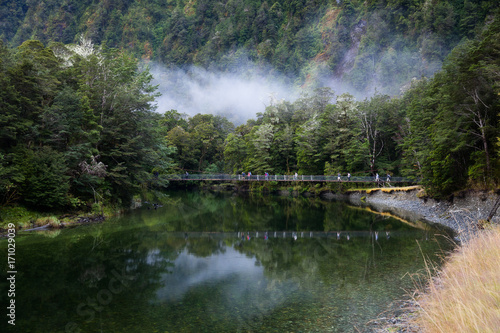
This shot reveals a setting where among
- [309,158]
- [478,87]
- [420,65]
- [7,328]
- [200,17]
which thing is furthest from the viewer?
[200,17]

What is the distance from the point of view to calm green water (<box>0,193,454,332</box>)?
20.6 ft

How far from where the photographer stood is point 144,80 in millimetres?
24234

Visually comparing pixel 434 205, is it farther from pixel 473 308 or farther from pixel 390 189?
pixel 473 308

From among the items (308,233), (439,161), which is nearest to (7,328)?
(308,233)

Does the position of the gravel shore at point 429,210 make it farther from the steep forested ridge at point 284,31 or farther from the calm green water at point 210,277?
the steep forested ridge at point 284,31

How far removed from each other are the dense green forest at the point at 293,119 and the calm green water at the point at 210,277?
4417 mm

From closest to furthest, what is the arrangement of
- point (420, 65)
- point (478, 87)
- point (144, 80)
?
point (478, 87)
point (144, 80)
point (420, 65)

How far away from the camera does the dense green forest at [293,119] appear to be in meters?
15.2

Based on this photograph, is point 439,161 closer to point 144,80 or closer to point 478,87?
point 478,87

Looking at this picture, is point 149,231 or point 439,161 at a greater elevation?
point 439,161

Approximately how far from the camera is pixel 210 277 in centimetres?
911

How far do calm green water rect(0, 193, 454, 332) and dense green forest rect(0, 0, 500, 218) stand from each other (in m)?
4.42

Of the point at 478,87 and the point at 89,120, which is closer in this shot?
the point at 478,87

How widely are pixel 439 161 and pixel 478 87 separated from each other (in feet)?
13.9
